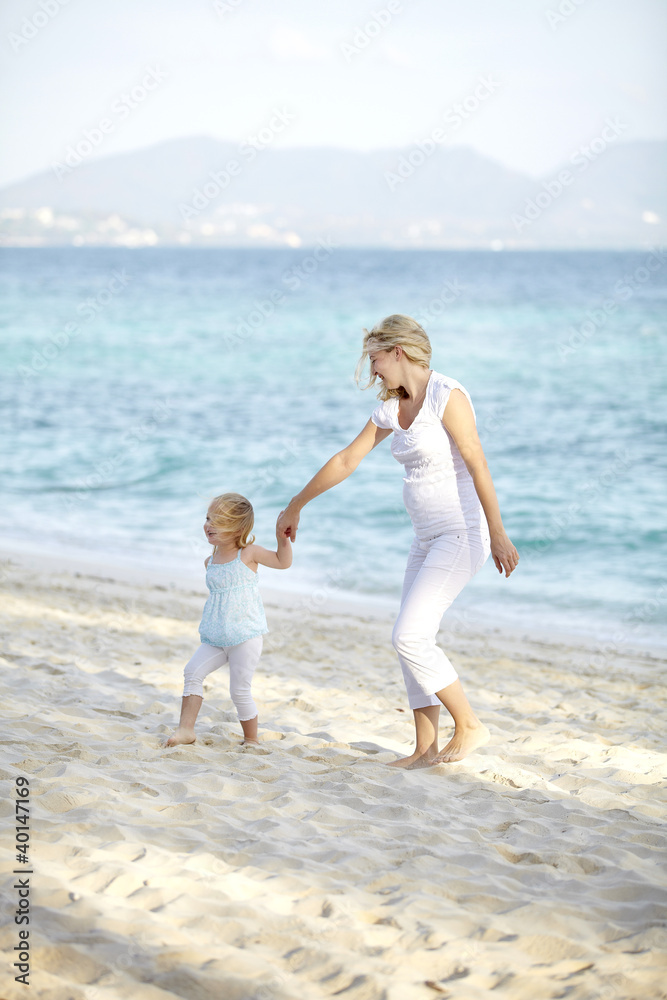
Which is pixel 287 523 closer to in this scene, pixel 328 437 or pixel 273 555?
pixel 273 555

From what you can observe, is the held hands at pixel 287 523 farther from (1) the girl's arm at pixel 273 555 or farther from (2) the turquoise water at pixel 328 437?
(2) the turquoise water at pixel 328 437

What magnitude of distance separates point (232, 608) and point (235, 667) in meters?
0.30

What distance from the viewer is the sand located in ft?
7.33

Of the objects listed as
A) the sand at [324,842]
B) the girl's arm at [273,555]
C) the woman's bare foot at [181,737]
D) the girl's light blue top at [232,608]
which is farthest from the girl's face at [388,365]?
the woman's bare foot at [181,737]

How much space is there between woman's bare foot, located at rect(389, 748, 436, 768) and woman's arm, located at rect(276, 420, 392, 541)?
47.6 inches

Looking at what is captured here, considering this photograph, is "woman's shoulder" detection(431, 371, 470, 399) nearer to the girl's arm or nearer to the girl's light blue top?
the girl's arm

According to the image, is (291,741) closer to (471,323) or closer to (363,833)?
(363,833)

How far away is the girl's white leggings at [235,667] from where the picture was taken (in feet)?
13.1

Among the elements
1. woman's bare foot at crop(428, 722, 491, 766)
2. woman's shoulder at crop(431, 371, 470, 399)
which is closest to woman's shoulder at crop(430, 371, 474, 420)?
woman's shoulder at crop(431, 371, 470, 399)

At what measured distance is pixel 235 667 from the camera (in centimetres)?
401

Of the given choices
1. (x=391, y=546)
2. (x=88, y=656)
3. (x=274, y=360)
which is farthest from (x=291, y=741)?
(x=274, y=360)

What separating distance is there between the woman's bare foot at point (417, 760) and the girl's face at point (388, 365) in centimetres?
176

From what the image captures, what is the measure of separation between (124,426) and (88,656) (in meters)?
11.8

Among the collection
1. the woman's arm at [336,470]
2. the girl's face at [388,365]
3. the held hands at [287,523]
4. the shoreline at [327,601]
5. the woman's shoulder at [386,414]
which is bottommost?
the shoreline at [327,601]
